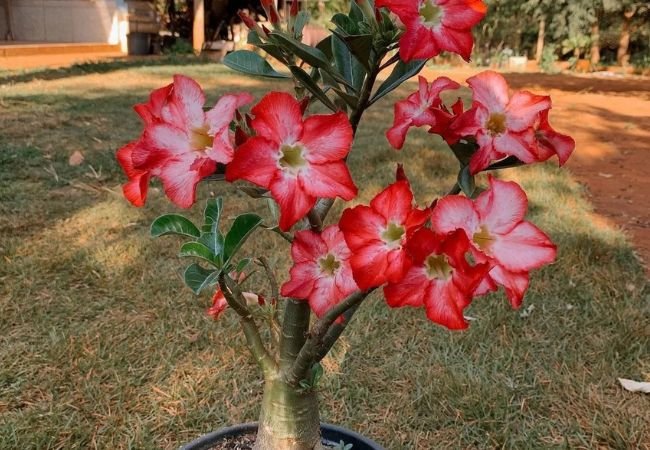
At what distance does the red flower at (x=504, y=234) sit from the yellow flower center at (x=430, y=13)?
18 centimetres

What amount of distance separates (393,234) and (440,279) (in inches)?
2.5

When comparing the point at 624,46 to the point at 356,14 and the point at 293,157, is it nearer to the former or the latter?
the point at 356,14

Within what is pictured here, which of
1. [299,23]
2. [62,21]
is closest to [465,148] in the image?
[299,23]

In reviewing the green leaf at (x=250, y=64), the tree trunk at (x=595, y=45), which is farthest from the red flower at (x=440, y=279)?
the tree trunk at (x=595, y=45)

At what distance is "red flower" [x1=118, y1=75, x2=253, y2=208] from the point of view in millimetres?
697

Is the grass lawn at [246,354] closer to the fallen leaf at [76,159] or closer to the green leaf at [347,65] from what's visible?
the fallen leaf at [76,159]

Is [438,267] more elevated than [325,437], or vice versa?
[438,267]

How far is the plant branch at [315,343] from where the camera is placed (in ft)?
2.79

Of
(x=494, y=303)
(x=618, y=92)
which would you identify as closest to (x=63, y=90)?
(x=494, y=303)

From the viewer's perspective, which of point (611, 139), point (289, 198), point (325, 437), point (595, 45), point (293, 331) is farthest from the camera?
point (595, 45)

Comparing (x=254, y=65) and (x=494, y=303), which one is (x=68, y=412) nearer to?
(x=254, y=65)

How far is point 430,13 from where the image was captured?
2.28 feet

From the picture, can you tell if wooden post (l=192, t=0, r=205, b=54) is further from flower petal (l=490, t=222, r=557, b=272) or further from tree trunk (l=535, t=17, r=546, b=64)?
flower petal (l=490, t=222, r=557, b=272)

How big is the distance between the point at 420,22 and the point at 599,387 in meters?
1.51
